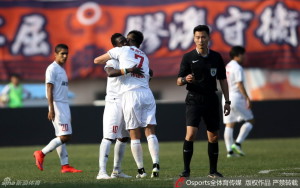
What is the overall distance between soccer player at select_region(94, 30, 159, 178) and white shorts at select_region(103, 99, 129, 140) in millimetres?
240

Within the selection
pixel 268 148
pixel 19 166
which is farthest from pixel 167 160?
pixel 268 148

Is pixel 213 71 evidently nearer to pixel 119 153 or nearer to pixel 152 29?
pixel 119 153

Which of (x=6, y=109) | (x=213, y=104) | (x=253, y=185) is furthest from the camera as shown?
(x=6, y=109)

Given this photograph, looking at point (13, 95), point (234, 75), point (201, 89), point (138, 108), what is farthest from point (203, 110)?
point (13, 95)

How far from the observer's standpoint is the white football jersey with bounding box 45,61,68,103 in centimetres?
1341

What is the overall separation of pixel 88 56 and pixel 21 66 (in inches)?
88.1

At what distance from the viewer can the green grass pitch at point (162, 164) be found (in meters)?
11.0

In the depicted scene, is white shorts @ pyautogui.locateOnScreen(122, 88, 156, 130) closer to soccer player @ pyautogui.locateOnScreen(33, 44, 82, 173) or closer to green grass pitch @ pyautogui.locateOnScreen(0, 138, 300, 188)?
green grass pitch @ pyautogui.locateOnScreen(0, 138, 300, 188)

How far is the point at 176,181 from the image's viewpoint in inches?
411

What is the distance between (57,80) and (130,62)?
2.51 meters

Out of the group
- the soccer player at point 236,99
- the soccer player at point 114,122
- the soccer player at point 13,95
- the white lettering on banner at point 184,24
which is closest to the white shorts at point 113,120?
the soccer player at point 114,122

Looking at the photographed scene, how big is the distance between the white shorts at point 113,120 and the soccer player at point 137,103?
0.79 ft

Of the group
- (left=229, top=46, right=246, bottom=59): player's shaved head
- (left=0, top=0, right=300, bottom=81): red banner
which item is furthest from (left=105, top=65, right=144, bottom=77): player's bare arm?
(left=0, top=0, right=300, bottom=81): red banner

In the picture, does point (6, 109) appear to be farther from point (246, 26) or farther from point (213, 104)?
point (213, 104)
